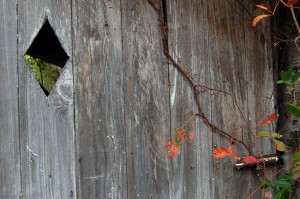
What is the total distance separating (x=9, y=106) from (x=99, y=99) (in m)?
0.33

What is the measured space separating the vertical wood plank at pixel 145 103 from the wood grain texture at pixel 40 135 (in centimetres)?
25

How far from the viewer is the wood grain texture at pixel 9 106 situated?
1.60 m

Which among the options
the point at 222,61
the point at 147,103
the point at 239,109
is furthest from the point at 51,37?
the point at 239,109

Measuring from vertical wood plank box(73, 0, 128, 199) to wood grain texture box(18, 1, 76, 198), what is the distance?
4 centimetres

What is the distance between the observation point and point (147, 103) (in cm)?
180

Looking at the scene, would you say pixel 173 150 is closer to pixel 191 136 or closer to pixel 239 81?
pixel 191 136

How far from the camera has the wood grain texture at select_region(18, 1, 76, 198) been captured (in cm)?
161

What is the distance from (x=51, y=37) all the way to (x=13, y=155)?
556 mm


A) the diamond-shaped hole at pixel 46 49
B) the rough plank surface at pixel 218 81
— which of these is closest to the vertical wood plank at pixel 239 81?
the rough plank surface at pixel 218 81

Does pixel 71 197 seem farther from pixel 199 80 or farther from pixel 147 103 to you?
pixel 199 80

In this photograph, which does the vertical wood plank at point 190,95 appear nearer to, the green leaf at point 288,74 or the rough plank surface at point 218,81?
the rough plank surface at point 218,81

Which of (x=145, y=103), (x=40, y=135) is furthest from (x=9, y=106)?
(x=145, y=103)

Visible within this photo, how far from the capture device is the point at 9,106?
1.60 m

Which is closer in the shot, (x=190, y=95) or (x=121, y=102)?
(x=121, y=102)
